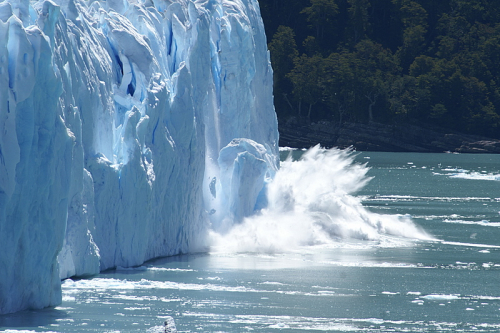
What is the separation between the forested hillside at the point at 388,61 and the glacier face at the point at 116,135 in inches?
1990

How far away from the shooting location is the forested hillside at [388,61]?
70.6m

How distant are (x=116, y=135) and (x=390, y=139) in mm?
58057

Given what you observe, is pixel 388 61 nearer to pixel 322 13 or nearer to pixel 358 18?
pixel 358 18

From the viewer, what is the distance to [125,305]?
11.3 meters

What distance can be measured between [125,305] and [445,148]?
201 ft

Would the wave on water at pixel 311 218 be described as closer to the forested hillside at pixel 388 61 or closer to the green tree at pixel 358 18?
the forested hillside at pixel 388 61

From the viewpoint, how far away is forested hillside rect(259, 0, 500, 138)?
232 ft

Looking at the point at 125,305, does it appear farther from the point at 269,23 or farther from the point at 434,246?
the point at 269,23

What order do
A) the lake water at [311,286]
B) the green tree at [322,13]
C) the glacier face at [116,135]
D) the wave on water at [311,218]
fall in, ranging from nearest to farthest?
the glacier face at [116,135] → the lake water at [311,286] → the wave on water at [311,218] → the green tree at [322,13]

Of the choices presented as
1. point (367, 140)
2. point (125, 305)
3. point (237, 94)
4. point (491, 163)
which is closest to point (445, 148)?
point (367, 140)

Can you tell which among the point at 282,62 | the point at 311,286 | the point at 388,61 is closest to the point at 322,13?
the point at 282,62

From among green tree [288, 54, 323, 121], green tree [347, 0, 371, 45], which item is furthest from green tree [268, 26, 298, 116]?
green tree [347, 0, 371, 45]

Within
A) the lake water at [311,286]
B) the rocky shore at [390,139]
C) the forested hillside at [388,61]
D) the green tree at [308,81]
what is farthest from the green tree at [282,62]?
the lake water at [311,286]

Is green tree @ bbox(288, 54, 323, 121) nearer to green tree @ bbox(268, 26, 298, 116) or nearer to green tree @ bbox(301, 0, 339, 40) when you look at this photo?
green tree @ bbox(268, 26, 298, 116)
